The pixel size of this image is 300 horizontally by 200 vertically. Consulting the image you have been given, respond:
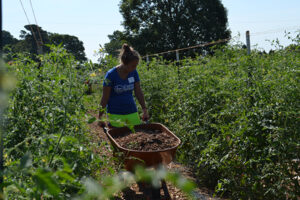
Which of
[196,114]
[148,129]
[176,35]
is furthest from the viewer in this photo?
[176,35]

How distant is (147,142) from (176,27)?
2694 centimetres

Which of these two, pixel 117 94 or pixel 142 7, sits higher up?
pixel 142 7

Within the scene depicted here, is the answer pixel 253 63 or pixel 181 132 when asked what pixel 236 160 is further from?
pixel 181 132

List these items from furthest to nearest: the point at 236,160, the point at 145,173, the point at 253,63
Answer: the point at 253,63 < the point at 236,160 < the point at 145,173

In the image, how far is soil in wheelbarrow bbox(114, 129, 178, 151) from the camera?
9.35 ft

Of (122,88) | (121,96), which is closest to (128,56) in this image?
(122,88)

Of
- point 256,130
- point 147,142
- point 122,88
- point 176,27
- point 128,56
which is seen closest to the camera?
point 256,130

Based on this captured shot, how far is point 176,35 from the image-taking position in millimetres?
28547

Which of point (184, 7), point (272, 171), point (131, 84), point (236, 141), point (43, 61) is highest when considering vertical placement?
point (184, 7)

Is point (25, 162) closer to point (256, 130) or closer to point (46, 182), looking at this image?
point (46, 182)

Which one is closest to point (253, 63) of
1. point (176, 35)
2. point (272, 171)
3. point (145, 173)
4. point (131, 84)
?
point (272, 171)

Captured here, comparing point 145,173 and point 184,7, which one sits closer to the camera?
point 145,173

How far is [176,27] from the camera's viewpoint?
2858 cm

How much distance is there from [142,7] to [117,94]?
28.1 m
